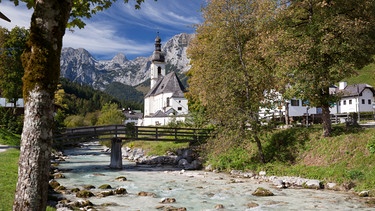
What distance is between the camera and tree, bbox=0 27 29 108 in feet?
153

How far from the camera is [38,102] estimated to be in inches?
165

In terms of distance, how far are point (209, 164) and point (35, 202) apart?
84.2ft

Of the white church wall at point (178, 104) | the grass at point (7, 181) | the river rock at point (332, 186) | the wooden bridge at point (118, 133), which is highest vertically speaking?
the white church wall at point (178, 104)

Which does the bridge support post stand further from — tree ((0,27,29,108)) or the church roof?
the church roof

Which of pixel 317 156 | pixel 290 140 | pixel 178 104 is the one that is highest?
pixel 178 104

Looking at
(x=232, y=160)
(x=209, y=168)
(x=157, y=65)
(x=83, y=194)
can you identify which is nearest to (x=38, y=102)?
(x=83, y=194)

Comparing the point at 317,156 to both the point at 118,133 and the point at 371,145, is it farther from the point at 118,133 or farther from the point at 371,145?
the point at 118,133

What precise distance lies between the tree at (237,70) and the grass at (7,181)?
46.8ft

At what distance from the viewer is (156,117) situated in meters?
79.2

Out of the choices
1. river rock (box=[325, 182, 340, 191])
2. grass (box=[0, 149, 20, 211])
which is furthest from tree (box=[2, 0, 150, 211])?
river rock (box=[325, 182, 340, 191])

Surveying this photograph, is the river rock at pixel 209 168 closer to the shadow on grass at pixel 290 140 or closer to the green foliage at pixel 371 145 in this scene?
the shadow on grass at pixel 290 140

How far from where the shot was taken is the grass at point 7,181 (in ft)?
35.5

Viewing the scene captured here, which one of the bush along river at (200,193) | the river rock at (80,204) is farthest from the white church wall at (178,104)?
the river rock at (80,204)

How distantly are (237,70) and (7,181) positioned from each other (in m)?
17.3
